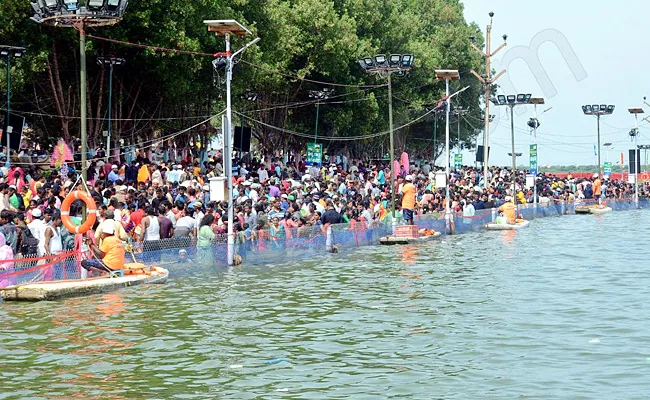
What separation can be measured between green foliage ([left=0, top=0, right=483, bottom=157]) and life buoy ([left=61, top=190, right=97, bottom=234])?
54.9ft

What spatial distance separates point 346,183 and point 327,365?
3288cm

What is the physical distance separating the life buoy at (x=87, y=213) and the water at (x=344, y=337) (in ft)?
5.22

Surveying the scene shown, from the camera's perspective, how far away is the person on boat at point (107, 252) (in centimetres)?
2208

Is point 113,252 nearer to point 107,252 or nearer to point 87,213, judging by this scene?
point 107,252

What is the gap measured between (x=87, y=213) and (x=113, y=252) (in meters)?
1.03

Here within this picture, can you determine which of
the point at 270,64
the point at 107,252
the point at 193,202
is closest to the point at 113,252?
the point at 107,252

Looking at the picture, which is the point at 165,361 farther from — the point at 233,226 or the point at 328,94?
the point at 328,94

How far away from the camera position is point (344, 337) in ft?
55.7

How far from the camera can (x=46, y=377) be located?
14.0 m

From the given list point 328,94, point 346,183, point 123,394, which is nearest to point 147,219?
point 123,394

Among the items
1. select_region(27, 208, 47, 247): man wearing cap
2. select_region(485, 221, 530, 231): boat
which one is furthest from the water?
select_region(485, 221, 530, 231): boat

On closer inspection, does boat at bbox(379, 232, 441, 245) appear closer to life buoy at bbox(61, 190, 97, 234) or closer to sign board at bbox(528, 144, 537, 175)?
life buoy at bbox(61, 190, 97, 234)

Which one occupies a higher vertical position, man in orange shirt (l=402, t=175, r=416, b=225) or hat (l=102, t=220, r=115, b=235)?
man in orange shirt (l=402, t=175, r=416, b=225)

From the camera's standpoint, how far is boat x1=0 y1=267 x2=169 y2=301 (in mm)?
20578
